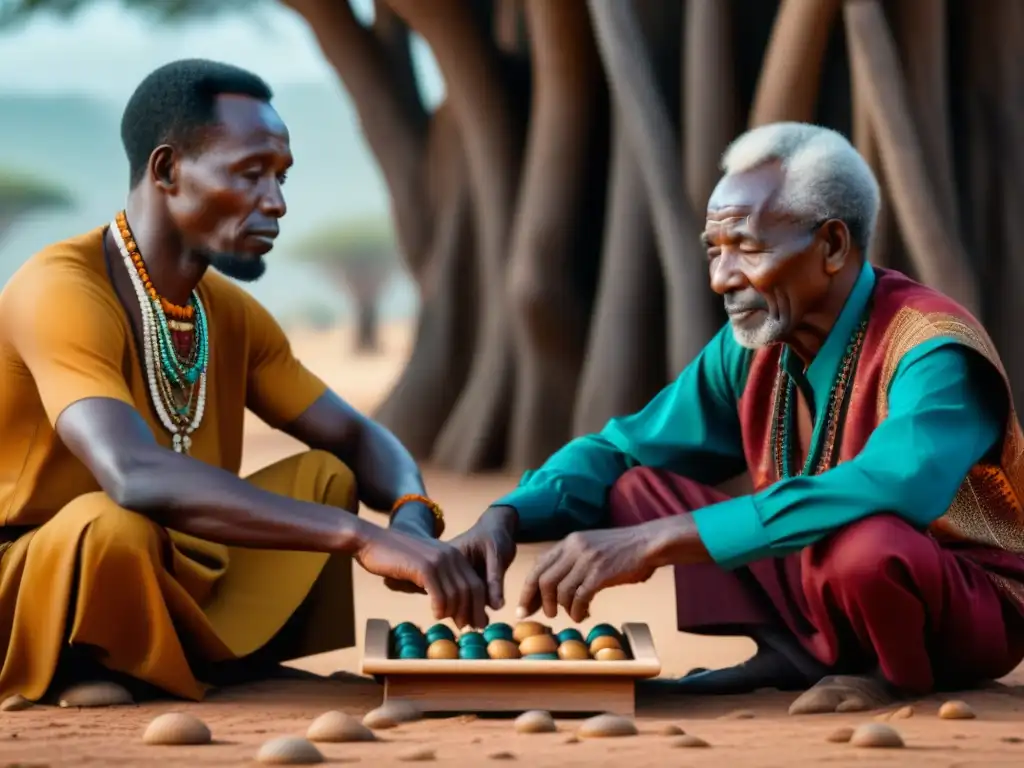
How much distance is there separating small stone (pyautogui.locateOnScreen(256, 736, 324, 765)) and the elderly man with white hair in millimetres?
871

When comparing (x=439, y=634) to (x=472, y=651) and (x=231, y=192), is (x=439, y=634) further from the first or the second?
(x=231, y=192)

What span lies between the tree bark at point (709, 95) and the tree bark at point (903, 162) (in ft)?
3.89

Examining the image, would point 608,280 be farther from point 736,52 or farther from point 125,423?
point 125,423

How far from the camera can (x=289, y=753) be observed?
331cm

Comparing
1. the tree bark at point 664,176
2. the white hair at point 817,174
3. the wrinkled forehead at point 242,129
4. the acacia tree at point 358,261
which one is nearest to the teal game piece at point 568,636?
the white hair at point 817,174

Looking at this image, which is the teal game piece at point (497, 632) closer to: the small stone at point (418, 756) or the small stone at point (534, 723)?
the small stone at point (534, 723)

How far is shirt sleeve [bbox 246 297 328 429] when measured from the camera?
4867 millimetres

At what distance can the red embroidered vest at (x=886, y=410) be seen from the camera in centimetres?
418

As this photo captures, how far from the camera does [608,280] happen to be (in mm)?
9781

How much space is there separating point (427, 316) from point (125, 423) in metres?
8.29

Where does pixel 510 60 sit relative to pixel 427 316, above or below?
above

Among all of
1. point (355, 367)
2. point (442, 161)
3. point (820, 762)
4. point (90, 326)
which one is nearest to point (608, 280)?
point (442, 161)

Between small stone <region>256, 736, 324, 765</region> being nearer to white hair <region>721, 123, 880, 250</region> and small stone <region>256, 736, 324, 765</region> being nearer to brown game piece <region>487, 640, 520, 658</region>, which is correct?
brown game piece <region>487, 640, 520, 658</region>

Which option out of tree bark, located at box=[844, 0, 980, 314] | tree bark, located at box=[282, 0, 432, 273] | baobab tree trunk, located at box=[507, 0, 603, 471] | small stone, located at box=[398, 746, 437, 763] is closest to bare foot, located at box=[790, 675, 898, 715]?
small stone, located at box=[398, 746, 437, 763]
